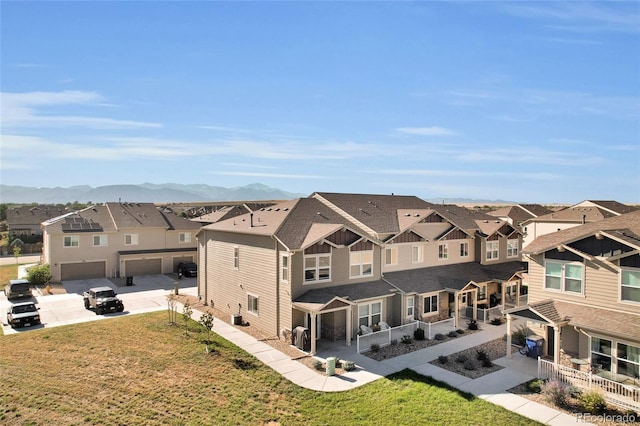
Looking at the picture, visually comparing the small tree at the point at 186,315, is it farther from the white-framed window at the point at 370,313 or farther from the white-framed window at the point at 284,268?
the white-framed window at the point at 370,313

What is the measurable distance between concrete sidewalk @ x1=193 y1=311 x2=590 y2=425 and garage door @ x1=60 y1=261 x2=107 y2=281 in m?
23.3

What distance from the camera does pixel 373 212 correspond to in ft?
96.4

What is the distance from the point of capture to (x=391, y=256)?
26922 mm

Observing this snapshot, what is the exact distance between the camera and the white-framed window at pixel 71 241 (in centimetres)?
3775

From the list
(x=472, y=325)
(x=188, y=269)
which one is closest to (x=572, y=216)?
(x=472, y=325)

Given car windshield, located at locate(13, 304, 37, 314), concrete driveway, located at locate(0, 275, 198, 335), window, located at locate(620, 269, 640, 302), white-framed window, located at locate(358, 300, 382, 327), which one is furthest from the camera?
concrete driveway, located at locate(0, 275, 198, 335)

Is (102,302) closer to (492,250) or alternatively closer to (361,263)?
(361,263)

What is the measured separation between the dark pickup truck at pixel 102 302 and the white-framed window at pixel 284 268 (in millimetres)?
12815

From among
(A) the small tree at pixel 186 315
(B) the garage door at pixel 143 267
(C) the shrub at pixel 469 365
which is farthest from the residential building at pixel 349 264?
(B) the garage door at pixel 143 267

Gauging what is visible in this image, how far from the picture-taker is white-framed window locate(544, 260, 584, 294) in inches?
762

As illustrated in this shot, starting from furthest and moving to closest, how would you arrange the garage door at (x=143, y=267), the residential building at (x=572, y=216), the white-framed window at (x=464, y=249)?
the garage door at (x=143, y=267), the residential building at (x=572, y=216), the white-framed window at (x=464, y=249)

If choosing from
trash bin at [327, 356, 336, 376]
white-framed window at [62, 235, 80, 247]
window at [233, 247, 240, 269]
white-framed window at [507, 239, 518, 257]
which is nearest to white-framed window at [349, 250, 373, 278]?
trash bin at [327, 356, 336, 376]

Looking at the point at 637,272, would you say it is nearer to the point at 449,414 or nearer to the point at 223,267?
the point at 449,414

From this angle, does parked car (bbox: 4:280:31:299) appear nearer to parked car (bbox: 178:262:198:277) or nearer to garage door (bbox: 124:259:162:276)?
garage door (bbox: 124:259:162:276)
